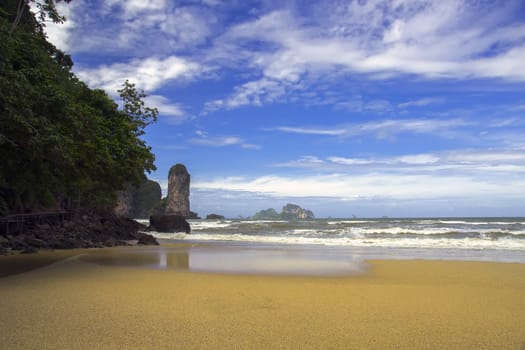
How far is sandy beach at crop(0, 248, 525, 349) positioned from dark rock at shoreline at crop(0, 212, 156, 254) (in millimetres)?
7569

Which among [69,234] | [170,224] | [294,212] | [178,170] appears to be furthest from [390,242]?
[294,212]

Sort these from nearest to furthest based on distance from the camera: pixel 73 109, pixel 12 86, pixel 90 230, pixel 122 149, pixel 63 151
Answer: pixel 12 86 < pixel 63 151 < pixel 73 109 < pixel 122 149 < pixel 90 230

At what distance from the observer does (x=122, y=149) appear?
15445 mm

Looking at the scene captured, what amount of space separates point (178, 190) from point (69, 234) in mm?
71882

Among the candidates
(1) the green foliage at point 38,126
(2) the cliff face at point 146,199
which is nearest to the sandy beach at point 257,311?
(1) the green foliage at point 38,126

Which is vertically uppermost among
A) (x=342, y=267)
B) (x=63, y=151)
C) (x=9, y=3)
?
(x=9, y=3)

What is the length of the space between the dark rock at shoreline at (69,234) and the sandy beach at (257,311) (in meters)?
7.57

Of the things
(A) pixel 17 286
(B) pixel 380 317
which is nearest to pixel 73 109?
(A) pixel 17 286

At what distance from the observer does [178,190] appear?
298 feet

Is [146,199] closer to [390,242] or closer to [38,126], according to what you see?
[390,242]

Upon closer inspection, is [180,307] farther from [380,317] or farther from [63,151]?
[63,151]

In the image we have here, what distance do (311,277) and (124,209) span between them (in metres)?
70.1

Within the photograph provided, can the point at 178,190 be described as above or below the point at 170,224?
above

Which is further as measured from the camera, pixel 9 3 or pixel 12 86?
pixel 9 3
